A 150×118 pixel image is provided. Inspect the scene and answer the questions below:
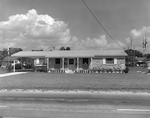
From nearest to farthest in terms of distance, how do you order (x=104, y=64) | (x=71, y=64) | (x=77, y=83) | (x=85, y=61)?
(x=77, y=83) → (x=104, y=64) → (x=85, y=61) → (x=71, y=64)

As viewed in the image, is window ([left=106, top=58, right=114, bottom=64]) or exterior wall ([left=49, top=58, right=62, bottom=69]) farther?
exterior wall ([left=49, top=58, right=62, bottom=69])

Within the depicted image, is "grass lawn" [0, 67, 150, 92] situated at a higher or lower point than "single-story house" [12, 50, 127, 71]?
lower

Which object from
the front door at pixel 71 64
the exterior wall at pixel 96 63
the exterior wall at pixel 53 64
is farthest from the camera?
the exterior wall at pixel 53 64

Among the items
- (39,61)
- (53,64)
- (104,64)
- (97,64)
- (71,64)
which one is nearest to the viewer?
(104,64)

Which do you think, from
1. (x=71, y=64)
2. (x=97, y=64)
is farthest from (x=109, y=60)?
(x=71, y=64)

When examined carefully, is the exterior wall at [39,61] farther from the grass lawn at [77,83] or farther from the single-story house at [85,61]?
the grass lawn at [77,83]

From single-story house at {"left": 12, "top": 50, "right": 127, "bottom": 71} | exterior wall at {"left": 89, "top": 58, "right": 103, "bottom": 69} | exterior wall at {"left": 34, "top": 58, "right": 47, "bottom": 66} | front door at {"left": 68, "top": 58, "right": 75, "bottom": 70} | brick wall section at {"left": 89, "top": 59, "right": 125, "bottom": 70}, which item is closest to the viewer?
brick wall section at {"left": 89, "top": 59, "right": 125, "bottom": 70}

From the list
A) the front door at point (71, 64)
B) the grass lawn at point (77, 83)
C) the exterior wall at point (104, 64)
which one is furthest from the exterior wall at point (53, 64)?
the grass lawn at point (77, 83)

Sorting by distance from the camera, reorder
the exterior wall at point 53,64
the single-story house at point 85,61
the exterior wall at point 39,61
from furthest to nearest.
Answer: the exterior wall at point 39,61
the exterior wall at point 53,64
the single-story house at point 85,61

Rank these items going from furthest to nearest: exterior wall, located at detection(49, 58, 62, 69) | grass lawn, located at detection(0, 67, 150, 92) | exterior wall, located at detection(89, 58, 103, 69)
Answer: exterior wall, located at detection(49, 58, 62, 69) → exterior wall, located at detection(89, 58, 103, 69) → grass lawn, located at detection(0, 67, 150, 92)

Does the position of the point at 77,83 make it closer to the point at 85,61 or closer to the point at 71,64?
the point at 85,61

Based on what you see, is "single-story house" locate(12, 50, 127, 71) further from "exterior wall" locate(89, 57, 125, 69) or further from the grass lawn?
the grass lawn

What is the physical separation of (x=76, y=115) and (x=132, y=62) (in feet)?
197

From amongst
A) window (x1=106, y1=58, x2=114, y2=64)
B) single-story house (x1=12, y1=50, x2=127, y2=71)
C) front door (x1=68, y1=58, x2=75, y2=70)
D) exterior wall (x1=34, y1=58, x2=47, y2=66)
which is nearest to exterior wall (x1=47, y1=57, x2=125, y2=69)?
single-story house (x1=12, y1=50, x2=127, y2=71)
